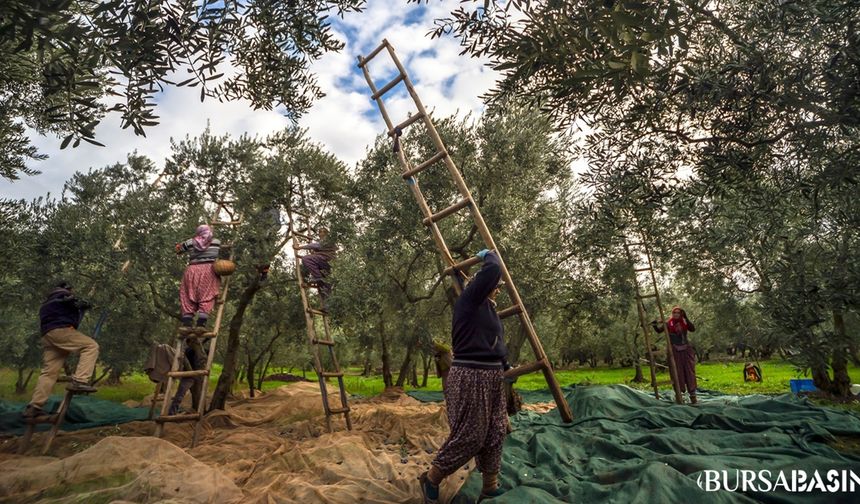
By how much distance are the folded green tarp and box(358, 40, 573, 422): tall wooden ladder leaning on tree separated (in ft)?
3.11

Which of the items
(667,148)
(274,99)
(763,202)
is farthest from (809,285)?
(274,99)

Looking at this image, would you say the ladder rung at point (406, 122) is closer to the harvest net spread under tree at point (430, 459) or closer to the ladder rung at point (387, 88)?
the ladder rung at point (387, 88)

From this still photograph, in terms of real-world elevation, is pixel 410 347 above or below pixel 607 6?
below

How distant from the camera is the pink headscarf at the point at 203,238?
8781 millimetres

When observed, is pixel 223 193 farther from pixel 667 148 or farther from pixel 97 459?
pixel 667 148

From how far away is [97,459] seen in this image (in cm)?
552

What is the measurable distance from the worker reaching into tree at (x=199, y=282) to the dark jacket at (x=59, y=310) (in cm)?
169

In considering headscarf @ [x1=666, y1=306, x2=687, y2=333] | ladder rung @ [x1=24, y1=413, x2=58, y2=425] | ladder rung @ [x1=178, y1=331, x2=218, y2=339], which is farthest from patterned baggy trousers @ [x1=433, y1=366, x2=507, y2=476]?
headscarf @ [x1=666, y1=306, x2=687, y2=333]

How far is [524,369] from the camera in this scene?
5352mm

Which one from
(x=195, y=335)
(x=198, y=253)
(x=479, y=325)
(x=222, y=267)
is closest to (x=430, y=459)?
(x=479, y=325)

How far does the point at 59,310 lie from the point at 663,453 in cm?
1060

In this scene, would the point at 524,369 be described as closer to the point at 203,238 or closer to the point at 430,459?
the point at 430,459

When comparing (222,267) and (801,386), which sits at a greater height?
(222,267)

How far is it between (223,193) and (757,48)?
1320 centimetres
